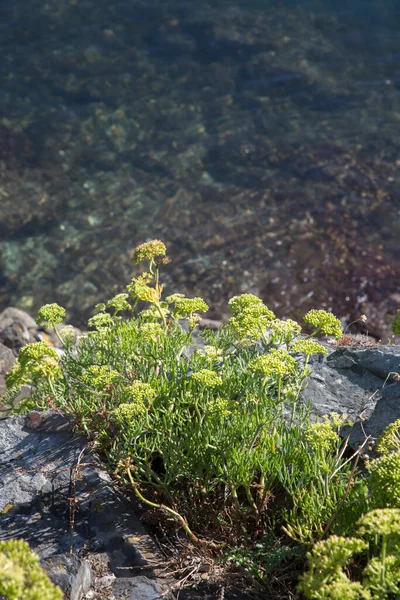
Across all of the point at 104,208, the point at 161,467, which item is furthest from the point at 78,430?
the point at 104,208

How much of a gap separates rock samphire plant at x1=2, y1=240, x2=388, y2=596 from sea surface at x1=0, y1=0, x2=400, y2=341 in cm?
652

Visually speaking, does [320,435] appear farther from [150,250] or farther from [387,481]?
[150,250]

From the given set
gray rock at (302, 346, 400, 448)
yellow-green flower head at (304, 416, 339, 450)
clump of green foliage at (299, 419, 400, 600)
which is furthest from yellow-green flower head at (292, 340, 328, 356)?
clump of green foliage at (299, 419, 400, 600)

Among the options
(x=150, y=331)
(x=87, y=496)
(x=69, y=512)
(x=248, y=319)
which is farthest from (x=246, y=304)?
(x=69, y=512)

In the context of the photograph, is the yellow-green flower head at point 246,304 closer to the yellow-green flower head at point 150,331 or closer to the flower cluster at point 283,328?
the flower cluster at point 283,328

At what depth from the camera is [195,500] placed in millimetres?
4137

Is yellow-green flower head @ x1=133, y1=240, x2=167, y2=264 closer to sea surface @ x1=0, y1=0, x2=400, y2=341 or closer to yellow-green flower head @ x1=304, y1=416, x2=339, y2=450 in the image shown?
yellow-green flower head @ x1=304, y1=416, x2=339, y2=450

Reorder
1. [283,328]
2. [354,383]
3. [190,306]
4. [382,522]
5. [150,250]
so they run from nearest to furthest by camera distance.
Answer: [382,522]
[283,328]
[190,306]
[150,250]
[354,383]

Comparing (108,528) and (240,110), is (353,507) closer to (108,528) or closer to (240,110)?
(108,528)

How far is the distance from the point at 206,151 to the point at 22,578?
1308cm

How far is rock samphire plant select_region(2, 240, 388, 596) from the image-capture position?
3.70m

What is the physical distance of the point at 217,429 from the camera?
3959 millimetres

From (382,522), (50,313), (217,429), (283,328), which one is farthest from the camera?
(50,313)

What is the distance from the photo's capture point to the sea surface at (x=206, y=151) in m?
11.7
